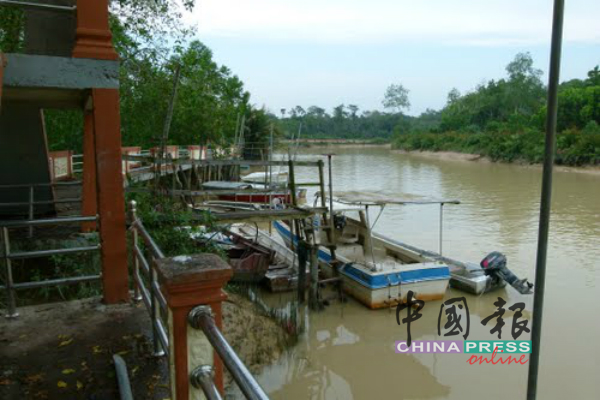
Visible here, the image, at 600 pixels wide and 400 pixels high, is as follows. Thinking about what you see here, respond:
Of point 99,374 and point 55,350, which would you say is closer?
point 99,374

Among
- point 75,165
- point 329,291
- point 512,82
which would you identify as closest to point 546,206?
point 329,291

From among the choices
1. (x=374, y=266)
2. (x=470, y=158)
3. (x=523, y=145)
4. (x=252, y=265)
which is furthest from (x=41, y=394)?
(x=470, y=158)

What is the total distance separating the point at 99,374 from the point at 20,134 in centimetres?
596

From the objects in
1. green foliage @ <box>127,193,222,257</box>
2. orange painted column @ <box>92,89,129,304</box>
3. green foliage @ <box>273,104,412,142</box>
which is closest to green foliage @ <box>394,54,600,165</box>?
green foliage @ <box>273,104,412,142</box>

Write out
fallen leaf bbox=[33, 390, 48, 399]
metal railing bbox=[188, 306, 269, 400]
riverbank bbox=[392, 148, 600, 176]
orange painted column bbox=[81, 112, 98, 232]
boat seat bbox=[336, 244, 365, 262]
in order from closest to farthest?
1. metal railing bbox=[188, 306, 269, 400]
2. fallen leaf bbox=[33, 390, 48, 399]
3. orange painted column bbox=[81, 112, 98, 232]
4. boat seat bbox=[336, 244, 365, 262]
5. riverbank bbox=[392, 148, 600, 176]

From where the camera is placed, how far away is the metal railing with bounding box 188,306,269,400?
130cm

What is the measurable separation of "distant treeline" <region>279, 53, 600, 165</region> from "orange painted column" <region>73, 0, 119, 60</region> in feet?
80.7

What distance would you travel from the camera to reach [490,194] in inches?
981

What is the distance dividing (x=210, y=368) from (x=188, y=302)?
11.8 inches

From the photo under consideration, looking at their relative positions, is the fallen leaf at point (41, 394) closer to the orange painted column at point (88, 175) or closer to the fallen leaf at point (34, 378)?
the fallen leaf at point (34, 378)

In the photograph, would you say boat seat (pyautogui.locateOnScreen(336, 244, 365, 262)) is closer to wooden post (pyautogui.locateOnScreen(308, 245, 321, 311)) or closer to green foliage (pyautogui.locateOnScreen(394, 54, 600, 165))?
wooden post (pyautogui.locateOnScreen(308, 245, 321, 311))

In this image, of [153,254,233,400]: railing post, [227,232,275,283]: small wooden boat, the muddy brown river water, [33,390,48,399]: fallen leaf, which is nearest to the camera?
[153,254,233,400]: railing post

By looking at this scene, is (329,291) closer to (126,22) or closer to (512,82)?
(126,22)

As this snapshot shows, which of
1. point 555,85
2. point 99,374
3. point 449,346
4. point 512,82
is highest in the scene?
point 512,82
